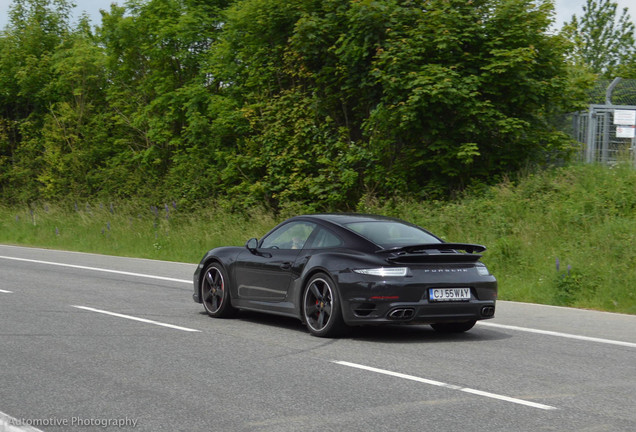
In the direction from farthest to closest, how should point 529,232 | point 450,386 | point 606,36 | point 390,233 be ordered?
point 606,36
point 529,232
point 390,233
point 450,386

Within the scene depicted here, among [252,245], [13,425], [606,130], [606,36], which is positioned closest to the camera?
[13,425]

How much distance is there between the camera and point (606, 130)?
1898 centimetres

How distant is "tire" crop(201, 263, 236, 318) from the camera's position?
34.2 feet

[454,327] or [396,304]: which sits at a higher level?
[396,304]

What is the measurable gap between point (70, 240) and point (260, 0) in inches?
373

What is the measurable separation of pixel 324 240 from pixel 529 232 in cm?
690

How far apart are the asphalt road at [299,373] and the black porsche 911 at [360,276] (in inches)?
11.9

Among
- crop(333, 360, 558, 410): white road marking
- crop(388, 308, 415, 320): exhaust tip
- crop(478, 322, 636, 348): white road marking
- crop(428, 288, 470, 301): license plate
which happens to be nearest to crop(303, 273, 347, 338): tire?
crop(388, 308, 415, 320): exhaust tip

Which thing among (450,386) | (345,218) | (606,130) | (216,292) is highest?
(606,130)

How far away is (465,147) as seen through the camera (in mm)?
18047

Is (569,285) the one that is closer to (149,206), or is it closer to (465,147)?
(465,147)

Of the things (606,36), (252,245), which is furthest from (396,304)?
(606,36)

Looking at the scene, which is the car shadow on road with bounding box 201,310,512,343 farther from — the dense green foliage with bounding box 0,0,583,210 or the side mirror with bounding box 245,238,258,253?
the dense green foliage with bounding box 0,0,583,210

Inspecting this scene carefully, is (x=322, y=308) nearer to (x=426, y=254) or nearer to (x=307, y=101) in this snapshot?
(x=426, y=254)
